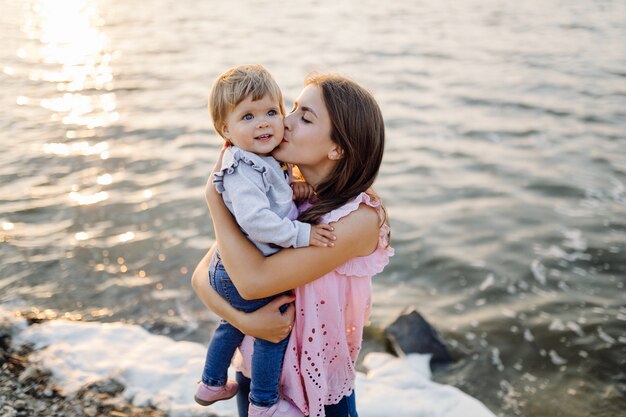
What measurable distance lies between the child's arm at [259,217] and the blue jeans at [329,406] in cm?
86

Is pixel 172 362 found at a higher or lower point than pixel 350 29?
lower

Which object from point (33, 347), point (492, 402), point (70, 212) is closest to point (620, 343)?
point (492, 402)

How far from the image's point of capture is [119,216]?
279 inches

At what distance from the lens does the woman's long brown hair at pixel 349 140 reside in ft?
8.87

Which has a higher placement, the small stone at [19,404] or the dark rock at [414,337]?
the small stone at [19,404]

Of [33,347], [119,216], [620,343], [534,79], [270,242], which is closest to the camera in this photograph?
[270,242]

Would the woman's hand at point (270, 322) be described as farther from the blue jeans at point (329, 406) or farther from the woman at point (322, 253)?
the blue jeans at point (329, 406)

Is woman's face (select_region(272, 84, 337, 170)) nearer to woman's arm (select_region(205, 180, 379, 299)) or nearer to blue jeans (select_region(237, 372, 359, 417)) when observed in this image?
woman's arm (select_region(205, 180, 379, 299))

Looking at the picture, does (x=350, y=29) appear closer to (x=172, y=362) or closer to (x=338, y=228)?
(x=172, y=362)

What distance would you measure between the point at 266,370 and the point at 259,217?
27.5 inches

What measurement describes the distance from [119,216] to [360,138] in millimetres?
4927

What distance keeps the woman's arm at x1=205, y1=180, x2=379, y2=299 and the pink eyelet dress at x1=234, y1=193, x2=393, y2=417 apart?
81 mm

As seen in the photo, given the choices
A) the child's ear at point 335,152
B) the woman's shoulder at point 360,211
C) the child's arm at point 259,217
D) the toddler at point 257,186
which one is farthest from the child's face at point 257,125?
the woman's shoulder at point 360,211

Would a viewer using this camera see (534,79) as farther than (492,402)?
Yes
